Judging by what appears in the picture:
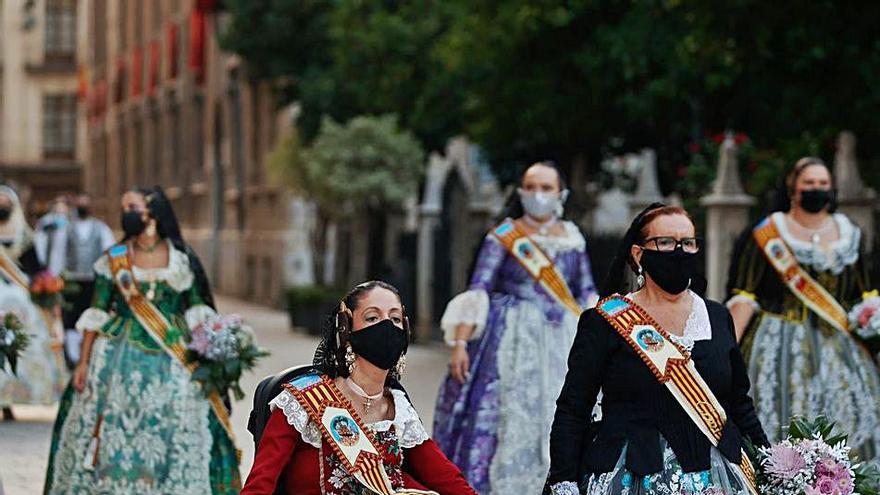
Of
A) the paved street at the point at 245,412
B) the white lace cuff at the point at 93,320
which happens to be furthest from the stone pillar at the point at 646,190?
the white lace cuff at the point at 93,320

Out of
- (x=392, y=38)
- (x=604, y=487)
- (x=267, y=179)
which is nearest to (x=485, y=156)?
(x=392, y=38)

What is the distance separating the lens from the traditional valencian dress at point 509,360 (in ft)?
32.1

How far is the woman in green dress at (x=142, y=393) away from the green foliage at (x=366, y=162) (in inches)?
617

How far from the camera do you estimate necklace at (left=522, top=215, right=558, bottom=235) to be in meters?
10.2

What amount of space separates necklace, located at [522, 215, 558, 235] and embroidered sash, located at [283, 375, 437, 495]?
4721 mm

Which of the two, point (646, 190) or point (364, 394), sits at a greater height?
point (646, 190)

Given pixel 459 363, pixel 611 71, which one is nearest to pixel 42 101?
pixel 611 71

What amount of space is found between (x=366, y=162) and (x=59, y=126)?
47.7 metres

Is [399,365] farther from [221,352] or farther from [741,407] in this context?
[221,352]

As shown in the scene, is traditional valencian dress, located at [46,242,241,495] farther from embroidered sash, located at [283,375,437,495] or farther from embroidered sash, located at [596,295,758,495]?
embroidered sash, located at [283,375,437,495]

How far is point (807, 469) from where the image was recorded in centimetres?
588

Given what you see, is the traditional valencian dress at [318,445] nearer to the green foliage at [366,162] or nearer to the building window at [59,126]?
the green foliage at [366,162]

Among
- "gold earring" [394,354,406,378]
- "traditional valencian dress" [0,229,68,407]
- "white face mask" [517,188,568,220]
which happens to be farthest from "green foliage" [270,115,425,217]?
"gold earring" [394,354,406,378]

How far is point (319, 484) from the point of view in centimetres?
554
